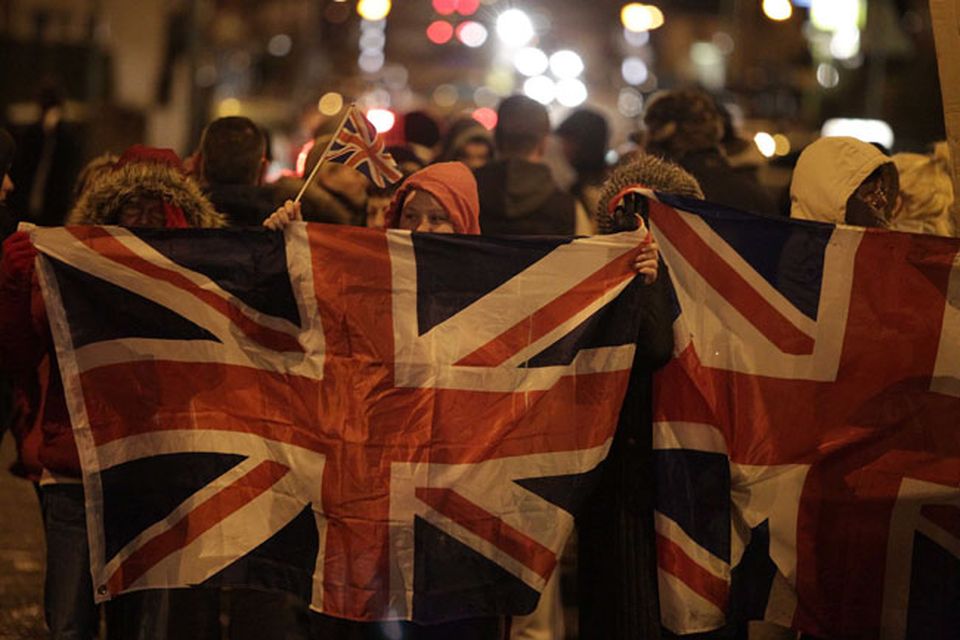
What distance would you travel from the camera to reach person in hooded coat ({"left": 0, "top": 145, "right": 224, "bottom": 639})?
5598 millimetres

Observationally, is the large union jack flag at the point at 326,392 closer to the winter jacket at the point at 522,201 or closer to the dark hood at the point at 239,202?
the dark hood at the point at 239,202

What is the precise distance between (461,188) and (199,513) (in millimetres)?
1466

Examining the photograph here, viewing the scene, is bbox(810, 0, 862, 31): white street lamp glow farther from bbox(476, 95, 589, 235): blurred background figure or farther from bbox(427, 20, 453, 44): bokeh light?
bbox(427, 20, 453, 44): bokeh light

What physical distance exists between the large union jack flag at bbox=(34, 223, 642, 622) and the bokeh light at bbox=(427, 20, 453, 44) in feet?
150

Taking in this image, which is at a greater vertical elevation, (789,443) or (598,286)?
(598,286)

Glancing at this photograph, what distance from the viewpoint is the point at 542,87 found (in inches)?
1260

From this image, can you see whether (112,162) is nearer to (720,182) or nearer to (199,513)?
(199,513)

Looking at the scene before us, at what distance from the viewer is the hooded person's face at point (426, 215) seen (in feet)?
19.4

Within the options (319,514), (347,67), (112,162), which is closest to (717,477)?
(319,514)

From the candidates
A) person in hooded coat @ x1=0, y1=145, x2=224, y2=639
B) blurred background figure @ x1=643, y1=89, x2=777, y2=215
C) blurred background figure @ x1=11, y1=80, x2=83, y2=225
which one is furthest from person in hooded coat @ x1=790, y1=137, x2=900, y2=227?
blurred background figure @ x1=11, y1=80, x2=83, y2=225

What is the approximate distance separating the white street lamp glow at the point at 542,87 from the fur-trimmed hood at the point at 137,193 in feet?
81.8

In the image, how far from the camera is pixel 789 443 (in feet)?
18.4

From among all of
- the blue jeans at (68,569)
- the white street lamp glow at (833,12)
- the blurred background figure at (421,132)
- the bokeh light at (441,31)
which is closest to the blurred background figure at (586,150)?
the blurred background figure at (421,132)

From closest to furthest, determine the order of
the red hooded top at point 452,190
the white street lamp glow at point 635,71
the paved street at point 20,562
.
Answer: the red hooded top at point 452,190
the paved street at point 20,562
the white street lamp glow at point 635,71
